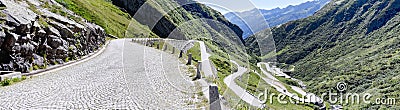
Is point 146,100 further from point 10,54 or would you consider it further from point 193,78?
point 10,54

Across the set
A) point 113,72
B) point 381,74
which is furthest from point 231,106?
point 381,74

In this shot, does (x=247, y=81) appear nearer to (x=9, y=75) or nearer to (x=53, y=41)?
(x=9, y=75)

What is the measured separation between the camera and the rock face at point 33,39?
54.9ft

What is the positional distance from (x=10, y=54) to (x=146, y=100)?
9.20 m

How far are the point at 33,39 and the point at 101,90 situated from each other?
815 centimetres

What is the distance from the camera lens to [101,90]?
14.0 meters

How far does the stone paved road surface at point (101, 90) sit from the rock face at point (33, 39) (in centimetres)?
149

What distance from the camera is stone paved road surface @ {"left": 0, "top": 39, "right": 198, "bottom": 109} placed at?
37.3 feet

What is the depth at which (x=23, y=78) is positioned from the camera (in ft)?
54.2

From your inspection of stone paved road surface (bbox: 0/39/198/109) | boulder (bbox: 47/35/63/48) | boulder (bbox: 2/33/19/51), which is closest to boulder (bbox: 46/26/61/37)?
boulder (bbox: 47/35/63/48)

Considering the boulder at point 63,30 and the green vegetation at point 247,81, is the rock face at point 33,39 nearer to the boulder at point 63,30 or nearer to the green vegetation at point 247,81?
the boulder at point 63,30

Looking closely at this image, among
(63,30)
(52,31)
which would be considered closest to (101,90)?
(52,31)

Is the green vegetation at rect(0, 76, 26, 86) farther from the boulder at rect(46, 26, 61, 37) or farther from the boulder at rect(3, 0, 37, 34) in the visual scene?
the boulder at rect(46, 26, 61, 37)

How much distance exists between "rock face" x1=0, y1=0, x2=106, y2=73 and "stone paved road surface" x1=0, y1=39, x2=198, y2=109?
149 centimetres
